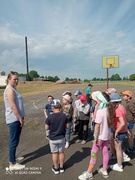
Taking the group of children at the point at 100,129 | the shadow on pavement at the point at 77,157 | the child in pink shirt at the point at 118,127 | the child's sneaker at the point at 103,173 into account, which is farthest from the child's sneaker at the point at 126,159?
the shadow on pavement at the point at 77,157

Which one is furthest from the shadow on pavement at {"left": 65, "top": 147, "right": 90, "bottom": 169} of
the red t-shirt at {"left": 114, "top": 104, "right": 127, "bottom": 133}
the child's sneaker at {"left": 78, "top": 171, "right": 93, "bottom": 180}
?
the red t-shirt at {"left": 114, "top": 104, "right": 127, "bottom": 133}

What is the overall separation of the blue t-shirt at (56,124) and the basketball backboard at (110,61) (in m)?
13.5

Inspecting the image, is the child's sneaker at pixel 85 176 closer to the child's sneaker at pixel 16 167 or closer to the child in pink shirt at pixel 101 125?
the child in pink shirt at pixel 101 125

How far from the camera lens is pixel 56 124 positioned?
328 centimetres

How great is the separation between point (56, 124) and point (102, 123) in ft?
2.84

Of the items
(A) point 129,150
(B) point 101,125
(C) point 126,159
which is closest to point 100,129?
(B) point 101,125

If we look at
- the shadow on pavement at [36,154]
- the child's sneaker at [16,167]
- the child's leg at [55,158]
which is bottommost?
the shadow on pavement at [36,154]

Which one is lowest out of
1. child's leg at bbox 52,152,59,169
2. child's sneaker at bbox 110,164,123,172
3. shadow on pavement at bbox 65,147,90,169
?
shadow on pavement at bbox 65,147,90,169

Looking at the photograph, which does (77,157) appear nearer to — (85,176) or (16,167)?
(85,176)

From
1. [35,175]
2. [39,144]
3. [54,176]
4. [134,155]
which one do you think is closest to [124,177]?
[134,155]

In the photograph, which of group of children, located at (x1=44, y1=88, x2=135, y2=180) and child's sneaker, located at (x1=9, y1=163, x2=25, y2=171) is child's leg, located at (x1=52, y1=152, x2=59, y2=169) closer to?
group of children, located at (x1=44, y1=88, x2=135, y2=180)

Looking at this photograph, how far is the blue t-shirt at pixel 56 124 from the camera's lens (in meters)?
3.28

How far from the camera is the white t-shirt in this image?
3094mm

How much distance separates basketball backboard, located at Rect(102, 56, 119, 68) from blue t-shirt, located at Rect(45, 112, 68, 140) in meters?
13.5
